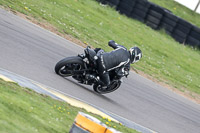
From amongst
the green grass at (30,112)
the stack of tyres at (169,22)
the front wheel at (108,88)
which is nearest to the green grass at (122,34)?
the stack of tyres at (169,22)

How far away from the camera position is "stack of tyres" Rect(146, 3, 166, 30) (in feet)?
78.1

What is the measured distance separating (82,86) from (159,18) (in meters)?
13.7

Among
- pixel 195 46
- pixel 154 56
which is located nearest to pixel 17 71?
pixel 154 56

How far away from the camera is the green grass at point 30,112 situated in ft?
21.4

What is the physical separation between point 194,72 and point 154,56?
223 cm

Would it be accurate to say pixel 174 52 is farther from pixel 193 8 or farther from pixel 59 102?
pixel 59 102

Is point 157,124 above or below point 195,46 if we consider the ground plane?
above

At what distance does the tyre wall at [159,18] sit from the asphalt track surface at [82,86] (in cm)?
806

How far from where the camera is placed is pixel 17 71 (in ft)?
32.7

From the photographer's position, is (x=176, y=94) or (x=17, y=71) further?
(x=176, y=94)

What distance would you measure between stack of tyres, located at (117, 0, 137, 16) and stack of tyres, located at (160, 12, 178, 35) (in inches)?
74.6

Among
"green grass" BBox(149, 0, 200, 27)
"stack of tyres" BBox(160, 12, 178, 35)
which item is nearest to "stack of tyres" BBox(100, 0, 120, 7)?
"stack of tyres" BBox(160, 12, 178, 35)

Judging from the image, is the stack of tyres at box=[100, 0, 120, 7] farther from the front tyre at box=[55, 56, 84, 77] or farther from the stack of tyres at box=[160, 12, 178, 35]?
the front tyre at box=[55, 56, 84, 77]

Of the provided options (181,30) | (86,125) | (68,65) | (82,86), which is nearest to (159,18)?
(181,30)
